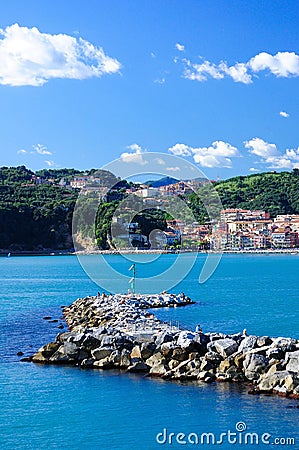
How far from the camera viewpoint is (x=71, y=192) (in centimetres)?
13400

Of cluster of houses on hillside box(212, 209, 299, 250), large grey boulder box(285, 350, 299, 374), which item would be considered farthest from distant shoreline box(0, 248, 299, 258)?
large grey boulder box(285, 350, 299, 374)

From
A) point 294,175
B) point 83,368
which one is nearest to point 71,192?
point 294,175

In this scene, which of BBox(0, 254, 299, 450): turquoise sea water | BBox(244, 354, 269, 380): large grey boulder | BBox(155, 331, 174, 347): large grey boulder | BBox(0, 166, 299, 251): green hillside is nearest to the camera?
BBox(0, 254, 299, 450): turquoise sea water

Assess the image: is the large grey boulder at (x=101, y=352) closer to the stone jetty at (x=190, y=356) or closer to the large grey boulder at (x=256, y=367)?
the stone jetty at (x=190, y=356)

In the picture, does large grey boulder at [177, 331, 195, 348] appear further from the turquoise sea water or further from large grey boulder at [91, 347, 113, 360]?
large grey boulder at [91, 347, 113, 360]

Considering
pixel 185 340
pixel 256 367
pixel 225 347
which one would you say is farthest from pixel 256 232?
pixel 256 367

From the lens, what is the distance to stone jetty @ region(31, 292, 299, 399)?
14670mm

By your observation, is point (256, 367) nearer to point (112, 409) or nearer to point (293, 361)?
point (293, 361)

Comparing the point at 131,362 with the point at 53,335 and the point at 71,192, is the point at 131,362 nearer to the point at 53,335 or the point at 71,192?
the point at 53,335

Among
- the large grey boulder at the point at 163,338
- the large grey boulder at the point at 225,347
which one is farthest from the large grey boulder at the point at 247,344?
the large grey boulder at the point at 163,338

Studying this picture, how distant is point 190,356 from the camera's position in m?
16.1

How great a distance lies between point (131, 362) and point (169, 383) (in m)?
1.68

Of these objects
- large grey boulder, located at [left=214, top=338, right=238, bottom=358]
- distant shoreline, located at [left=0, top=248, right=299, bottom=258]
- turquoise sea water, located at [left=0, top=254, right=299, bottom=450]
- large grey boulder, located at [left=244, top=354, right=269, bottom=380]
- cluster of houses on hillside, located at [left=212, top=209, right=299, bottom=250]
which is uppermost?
cluster of houses on hillside, located at [left=212, top=209, right=299, bottom=250]

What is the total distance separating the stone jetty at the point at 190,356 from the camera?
1467 cm
